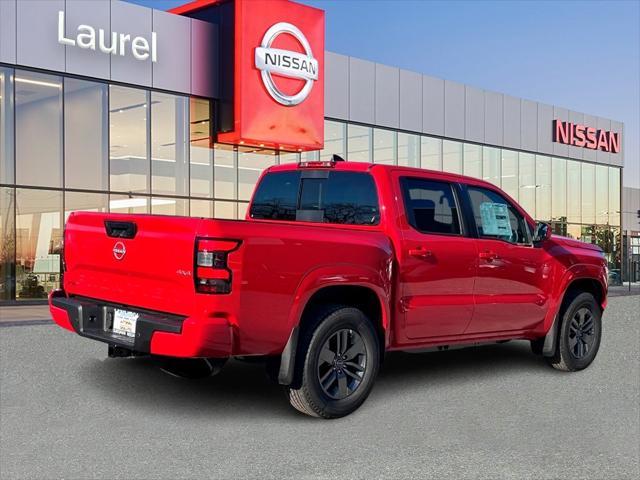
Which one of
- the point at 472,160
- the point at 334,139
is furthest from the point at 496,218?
the point at 472,160

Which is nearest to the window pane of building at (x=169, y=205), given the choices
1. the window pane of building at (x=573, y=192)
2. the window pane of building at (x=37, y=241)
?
the window pane of building at (x=37, y=241)

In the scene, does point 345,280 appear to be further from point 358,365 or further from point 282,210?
point 282,210

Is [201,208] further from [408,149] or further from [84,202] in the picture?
[408,149]

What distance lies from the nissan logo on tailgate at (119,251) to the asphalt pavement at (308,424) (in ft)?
3.95

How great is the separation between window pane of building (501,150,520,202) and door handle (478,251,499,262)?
2661 cm

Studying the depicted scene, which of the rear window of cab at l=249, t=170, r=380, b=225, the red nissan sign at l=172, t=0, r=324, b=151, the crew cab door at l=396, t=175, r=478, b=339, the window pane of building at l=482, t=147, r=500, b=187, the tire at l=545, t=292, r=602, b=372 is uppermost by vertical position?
the red nissan sign at l=172, t=0, r=324, b=151

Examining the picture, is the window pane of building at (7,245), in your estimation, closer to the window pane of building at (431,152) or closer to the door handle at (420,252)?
the door handle at (420,252)

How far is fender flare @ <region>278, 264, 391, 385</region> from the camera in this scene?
5.29 metres

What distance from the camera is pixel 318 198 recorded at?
6719mm

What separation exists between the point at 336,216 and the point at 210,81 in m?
16.7

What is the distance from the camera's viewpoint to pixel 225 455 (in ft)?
15.4

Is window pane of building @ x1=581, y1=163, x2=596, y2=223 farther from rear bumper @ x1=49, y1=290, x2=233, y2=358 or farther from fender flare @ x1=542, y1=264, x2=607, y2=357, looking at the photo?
rear bumper @ x1=49, y1=290, x2=233, y2=358

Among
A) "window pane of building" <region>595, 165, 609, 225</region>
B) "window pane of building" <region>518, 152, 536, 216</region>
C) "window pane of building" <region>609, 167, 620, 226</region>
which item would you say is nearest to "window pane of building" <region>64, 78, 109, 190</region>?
"window pane of building" <region>518, 152, 536, 216</region>

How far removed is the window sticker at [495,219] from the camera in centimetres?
698
